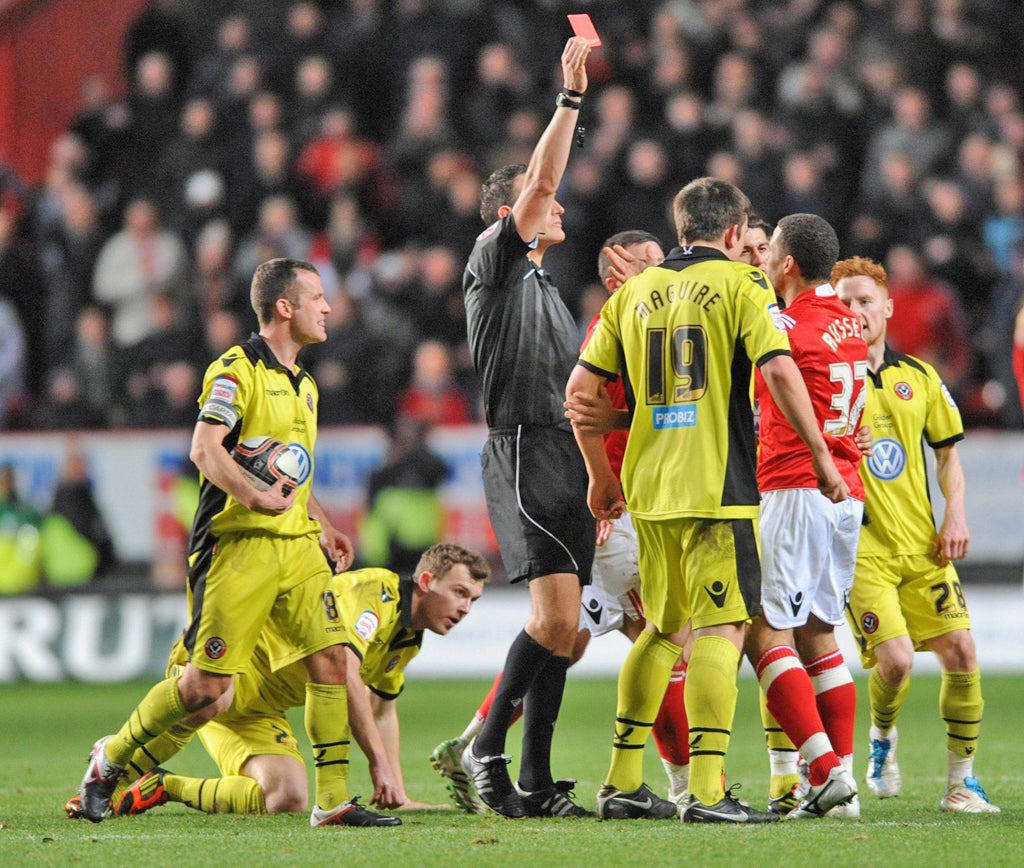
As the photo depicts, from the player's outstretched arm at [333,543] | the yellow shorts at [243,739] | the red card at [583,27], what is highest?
the red card at [583,27]

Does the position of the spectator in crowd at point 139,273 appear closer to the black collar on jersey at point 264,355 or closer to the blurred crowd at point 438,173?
the blurred crowd at point 438,173

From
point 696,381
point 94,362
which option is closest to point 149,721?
point 696,381

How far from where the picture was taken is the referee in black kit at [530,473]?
6141 millimetres

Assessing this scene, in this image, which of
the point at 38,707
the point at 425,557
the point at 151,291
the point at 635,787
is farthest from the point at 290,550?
the point at 151,291

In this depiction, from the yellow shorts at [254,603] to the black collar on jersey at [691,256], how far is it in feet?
5.48

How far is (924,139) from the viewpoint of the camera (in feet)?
48.7

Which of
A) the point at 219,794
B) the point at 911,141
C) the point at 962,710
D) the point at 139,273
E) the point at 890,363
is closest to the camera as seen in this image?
the point at 962,710

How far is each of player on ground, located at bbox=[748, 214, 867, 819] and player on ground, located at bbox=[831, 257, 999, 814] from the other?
52cm

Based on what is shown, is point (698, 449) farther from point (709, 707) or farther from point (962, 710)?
point (962, 710)

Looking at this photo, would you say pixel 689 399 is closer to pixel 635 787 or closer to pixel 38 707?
pixel 635 787

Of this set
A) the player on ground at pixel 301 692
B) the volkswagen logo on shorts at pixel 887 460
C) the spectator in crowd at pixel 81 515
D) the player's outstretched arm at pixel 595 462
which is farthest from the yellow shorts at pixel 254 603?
the spectator in crowd at pixel 81 515

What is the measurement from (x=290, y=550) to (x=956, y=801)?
2.57 metres

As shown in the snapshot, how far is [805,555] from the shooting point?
6066mm

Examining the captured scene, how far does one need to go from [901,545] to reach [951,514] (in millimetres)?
232
